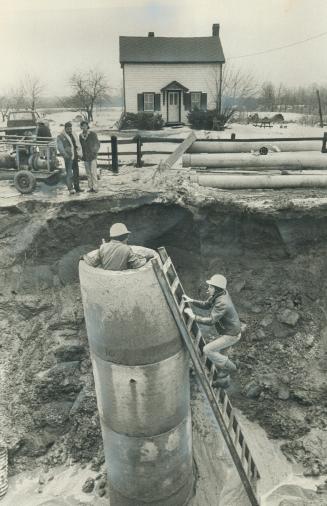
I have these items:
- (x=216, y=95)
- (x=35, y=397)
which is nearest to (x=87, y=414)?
(x=35, y=397)

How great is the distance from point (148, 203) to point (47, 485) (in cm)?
590

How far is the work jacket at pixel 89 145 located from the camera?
9906 mm

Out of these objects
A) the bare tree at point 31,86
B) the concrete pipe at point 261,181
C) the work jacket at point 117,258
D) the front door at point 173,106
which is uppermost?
the bare tree at point 31,86

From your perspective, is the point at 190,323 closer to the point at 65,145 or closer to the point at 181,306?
the point at 181,306

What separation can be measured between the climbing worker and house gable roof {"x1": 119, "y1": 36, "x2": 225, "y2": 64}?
79.1ft

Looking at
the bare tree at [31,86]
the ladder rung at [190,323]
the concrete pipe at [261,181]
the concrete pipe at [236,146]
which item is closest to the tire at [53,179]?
the concrete pipe at [261,181]

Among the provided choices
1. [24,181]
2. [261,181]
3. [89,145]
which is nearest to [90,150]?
[89,145]

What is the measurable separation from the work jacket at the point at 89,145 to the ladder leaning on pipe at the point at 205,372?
4.55 meters

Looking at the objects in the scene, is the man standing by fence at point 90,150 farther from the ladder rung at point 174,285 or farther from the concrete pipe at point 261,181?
the ladder rung at point 174,285

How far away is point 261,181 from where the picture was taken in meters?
10.9

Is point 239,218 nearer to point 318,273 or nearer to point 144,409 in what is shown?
point 318,273

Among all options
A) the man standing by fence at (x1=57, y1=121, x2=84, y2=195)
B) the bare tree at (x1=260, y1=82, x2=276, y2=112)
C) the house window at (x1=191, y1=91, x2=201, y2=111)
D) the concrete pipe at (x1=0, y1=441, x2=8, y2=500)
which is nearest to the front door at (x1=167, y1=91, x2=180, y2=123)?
the house window at (x1=191, y1=91, x2=201, y2=111)

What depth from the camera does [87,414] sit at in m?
8.88

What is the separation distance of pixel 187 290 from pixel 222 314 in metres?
3.21
